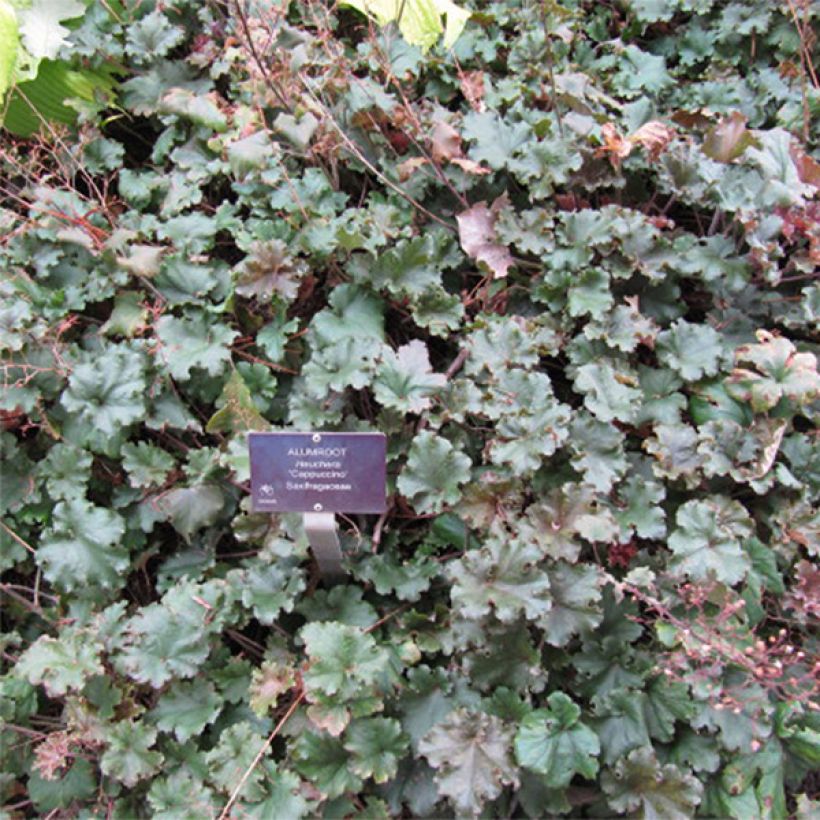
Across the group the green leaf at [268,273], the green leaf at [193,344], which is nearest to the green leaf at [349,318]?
the green leaf at [268,273]

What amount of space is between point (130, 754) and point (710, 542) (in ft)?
5.01

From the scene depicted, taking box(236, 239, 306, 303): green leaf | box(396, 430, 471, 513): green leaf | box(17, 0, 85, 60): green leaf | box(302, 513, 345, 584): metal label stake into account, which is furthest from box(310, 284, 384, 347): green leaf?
box(17, 0, 85, 60): green leaf

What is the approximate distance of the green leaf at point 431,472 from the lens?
2.09 meters

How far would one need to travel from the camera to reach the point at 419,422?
90.7 inches

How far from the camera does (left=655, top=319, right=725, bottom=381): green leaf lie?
232cm

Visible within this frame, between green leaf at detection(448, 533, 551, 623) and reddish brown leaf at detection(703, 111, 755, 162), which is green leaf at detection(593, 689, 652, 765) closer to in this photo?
green leaf at detection(448, 533, 551, 623)

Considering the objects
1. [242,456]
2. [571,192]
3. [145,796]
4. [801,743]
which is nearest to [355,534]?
[242,456]

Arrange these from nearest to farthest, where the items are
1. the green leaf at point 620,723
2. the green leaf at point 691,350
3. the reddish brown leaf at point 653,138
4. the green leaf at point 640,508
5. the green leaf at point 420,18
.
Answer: the green leaf at point 620,723
the green leaf at point 640,508
the green leaf at point 691,350
the reddish brown leaf at point 653,138
the green leaf at point 420,18

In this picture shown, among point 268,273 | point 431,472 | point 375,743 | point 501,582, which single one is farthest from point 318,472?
point 268,273

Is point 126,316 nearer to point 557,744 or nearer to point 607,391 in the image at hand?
point 607,391

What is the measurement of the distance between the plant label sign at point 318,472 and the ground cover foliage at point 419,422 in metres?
0.25

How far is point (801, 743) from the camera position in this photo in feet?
6.18

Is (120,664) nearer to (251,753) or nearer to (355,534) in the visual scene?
(251,753)

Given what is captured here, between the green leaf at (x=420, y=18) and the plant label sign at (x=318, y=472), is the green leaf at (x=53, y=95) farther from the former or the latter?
the plant label sign at (x=318, y=472)
